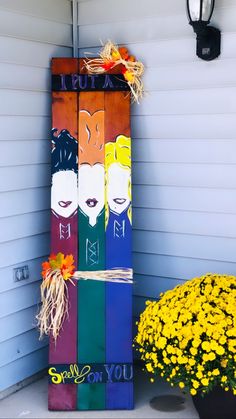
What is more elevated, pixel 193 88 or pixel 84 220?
pixel 193 88

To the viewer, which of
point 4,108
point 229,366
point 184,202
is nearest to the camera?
point 229,366

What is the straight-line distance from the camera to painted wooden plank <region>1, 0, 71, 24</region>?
3584mm

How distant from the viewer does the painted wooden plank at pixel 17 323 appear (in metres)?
3.67

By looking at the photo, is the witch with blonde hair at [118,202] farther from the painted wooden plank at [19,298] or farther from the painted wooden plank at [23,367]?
the painted wooden plank at [23,367]

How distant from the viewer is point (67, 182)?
12.2 feet

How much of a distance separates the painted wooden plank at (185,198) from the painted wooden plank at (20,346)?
915 millimetres

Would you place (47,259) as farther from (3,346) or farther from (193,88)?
(193,88)

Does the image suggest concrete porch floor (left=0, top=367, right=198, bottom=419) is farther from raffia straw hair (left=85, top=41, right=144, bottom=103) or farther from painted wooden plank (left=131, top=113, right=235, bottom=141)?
raffia straw hair (left=85, top=41, right=144, bottom=103)

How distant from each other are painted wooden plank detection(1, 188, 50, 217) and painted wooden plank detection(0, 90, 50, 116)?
1.33 ft

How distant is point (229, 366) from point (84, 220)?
3.56 feet

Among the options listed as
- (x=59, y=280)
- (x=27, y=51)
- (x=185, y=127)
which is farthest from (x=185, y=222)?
(x=27, y=51)

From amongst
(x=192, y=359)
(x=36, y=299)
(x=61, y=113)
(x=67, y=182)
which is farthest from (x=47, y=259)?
(x=192, y=359)

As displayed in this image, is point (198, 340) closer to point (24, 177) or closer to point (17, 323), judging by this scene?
point (17, 323)

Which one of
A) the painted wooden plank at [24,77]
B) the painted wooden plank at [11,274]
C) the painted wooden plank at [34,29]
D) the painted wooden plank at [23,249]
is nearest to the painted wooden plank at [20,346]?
the painted wooden plank at [11,274]
